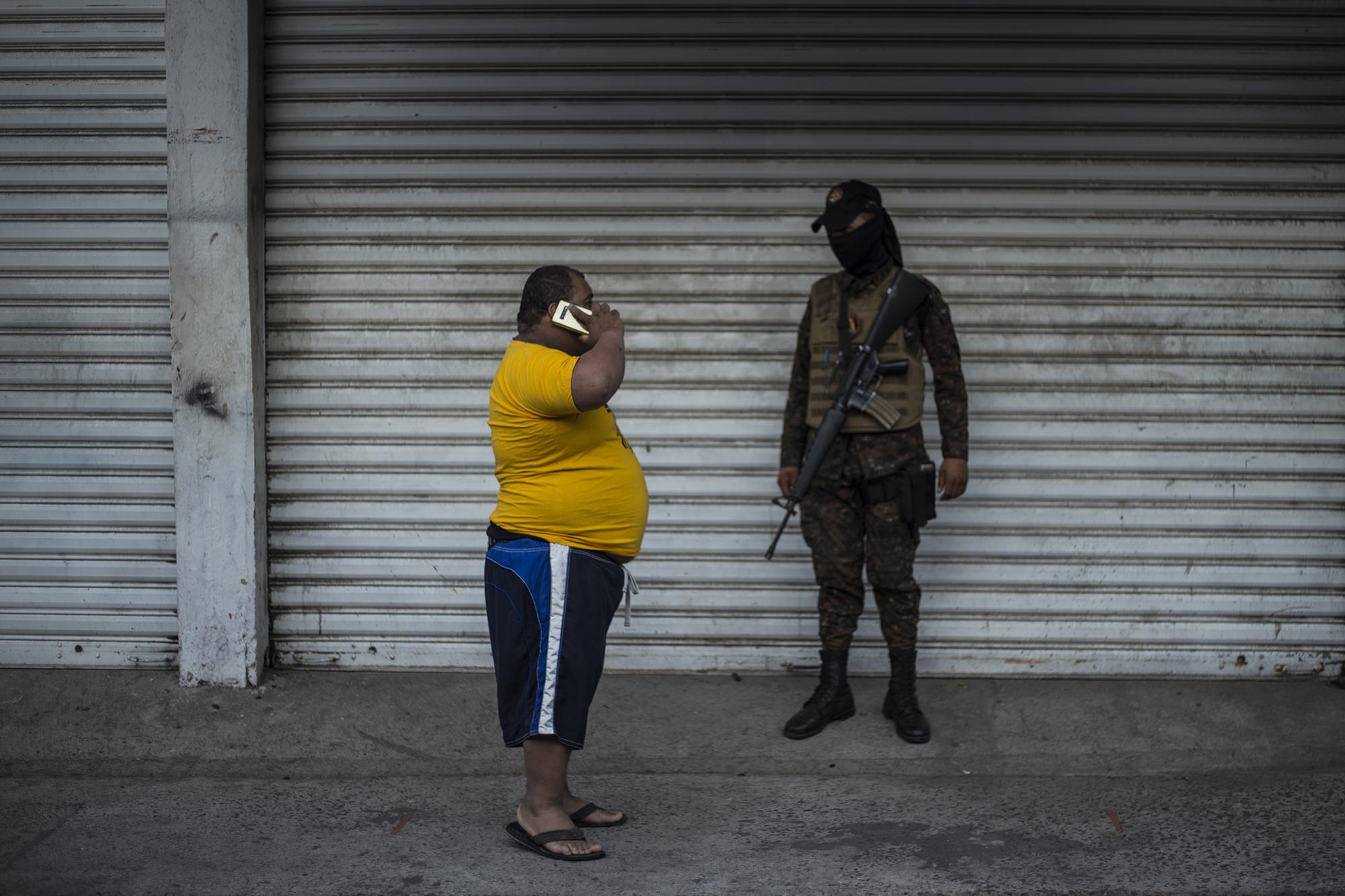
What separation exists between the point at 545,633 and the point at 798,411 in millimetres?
1606

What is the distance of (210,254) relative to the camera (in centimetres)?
470

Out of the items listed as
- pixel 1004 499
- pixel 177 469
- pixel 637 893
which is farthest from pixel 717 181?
pixel 637 893

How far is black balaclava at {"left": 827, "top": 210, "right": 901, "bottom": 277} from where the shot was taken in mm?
4297

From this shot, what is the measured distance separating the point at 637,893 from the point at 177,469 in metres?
2.72

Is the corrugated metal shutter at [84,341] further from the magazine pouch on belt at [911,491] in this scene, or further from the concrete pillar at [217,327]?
the magazine pouch on belt at [911,491]

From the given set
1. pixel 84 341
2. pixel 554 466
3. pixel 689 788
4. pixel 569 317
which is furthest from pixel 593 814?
pixel 84 341

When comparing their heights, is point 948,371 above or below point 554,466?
above

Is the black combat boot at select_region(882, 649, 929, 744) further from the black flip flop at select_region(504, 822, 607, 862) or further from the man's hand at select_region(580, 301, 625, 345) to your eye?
the man's hand at select_region(580, 301, 625, 345)

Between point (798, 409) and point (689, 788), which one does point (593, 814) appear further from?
point (798, 409)

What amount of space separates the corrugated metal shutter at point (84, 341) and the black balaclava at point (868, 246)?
9.29 ft

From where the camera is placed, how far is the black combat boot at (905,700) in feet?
14.5

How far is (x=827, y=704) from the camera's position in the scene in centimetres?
453

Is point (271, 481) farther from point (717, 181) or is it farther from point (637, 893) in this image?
→ point (637, 893)

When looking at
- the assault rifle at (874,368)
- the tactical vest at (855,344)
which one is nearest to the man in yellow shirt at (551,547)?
the assault rifle at (874,368)
